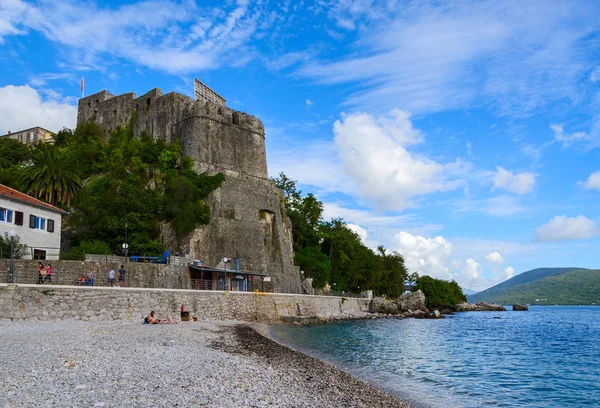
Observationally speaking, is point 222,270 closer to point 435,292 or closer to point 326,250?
point 326,250

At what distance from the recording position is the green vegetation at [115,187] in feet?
137

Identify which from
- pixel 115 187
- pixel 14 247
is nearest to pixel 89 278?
pixel 14 247

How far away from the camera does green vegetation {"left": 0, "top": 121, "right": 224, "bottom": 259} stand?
41688mm

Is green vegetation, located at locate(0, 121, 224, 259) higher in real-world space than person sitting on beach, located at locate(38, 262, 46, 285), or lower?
higher

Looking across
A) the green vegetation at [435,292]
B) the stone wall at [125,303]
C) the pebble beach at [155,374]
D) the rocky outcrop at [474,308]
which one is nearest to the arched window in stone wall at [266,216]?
the stone wall at [125,303]

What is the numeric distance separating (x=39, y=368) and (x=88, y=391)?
8.10 ft

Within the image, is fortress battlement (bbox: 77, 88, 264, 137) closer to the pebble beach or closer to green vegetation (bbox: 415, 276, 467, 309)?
the pebble beach

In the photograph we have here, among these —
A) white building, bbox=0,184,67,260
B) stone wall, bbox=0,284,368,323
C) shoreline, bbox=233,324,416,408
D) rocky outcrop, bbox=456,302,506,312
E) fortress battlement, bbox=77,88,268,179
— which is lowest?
rocky outcrop, bbox=456,302,506,312

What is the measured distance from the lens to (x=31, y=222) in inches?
1312

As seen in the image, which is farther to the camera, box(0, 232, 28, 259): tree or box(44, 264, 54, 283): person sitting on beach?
box(0, 232, 28, 259): tree

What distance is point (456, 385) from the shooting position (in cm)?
1764

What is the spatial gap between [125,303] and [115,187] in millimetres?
21785

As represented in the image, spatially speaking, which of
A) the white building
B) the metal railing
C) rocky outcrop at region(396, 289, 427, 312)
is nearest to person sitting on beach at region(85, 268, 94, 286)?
the white building

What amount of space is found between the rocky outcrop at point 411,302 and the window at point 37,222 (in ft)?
188
